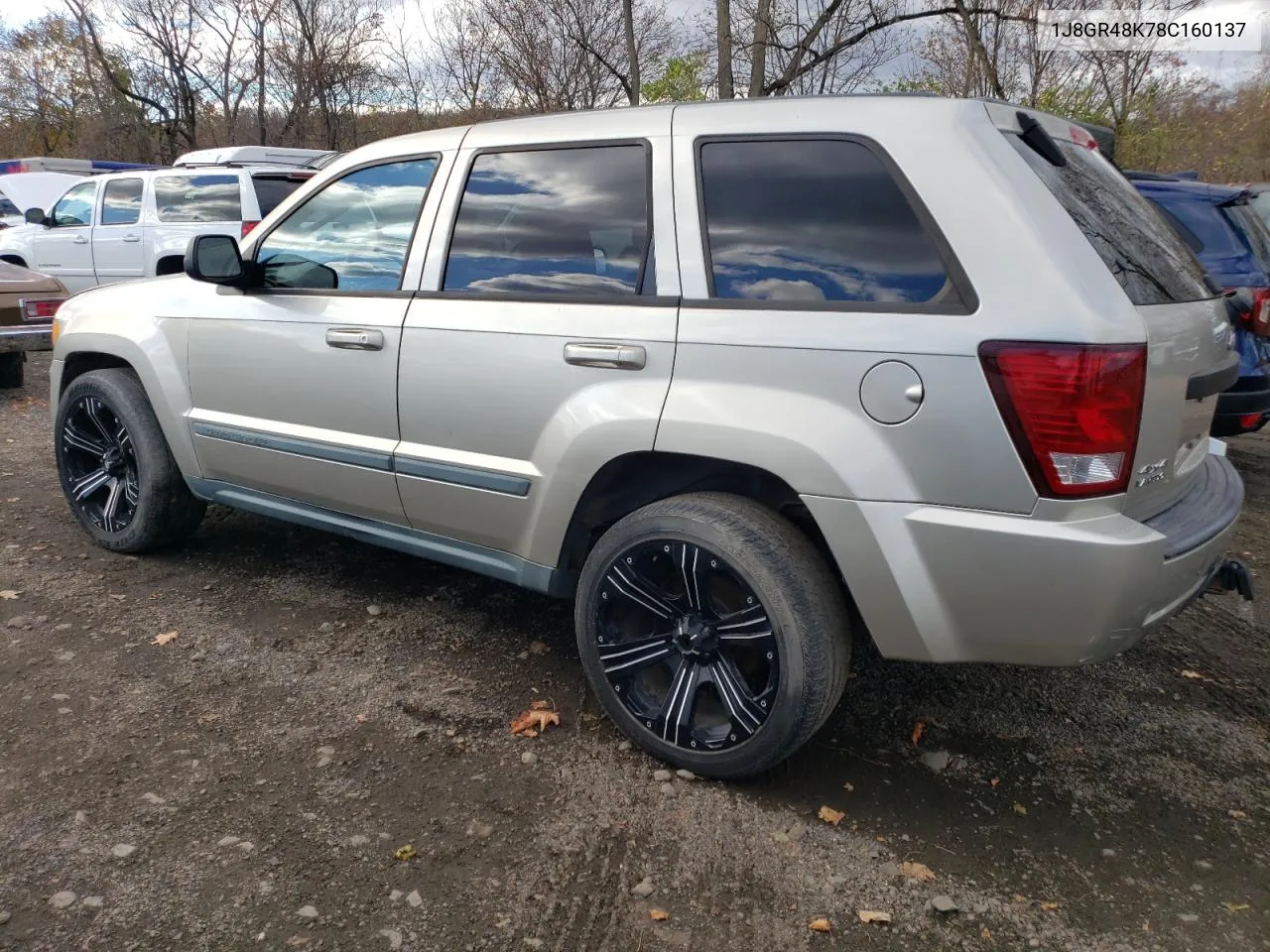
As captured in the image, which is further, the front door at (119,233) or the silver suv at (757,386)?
the front door at (119,233)

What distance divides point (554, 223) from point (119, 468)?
2641 mm

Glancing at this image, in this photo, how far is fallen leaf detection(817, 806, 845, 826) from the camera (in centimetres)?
279

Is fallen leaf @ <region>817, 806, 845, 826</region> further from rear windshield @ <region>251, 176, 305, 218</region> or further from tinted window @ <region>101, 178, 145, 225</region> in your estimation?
tinted window @ <region>101, 178, 145, 225</region>

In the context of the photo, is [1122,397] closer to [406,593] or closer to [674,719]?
[674,719]

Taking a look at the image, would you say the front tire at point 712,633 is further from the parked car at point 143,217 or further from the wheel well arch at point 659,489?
the parked car at point 143,217

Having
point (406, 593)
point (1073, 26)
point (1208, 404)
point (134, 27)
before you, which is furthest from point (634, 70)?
point (134, 27)

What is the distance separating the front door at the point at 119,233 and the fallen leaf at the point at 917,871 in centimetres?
1171


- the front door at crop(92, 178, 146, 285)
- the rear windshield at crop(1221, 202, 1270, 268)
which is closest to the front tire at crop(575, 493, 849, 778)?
the rear windshield at crop(1221, 202, 1270, 268)

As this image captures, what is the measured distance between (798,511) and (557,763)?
1.05m

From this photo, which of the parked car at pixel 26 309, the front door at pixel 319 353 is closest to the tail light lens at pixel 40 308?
the parked car at pixel 26 309

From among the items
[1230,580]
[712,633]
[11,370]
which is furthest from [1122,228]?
[11,370]

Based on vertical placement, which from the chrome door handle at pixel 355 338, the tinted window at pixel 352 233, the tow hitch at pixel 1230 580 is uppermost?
the tinted window at pixel 352 233

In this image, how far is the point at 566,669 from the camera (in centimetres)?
367

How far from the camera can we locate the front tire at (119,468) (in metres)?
4.40
